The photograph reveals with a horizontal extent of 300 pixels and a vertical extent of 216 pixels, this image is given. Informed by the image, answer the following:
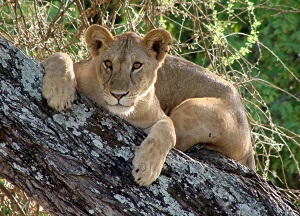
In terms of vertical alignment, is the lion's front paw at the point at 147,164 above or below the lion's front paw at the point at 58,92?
below

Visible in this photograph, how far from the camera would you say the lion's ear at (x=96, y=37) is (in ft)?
11.9

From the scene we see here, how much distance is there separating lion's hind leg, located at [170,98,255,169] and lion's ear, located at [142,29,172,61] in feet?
1.53

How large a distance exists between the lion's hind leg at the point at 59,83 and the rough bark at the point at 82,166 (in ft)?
0.13

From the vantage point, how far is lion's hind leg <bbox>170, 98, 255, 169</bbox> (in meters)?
3.95

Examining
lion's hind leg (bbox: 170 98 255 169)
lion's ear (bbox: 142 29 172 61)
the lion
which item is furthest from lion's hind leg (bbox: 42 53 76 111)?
lion's hind leg (bbox: 170 98 255 169)

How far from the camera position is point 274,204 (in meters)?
3.14

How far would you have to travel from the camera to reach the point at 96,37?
3.68m

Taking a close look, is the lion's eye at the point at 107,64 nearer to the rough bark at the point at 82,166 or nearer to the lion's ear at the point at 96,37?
the lion's ear at the point at 96,37

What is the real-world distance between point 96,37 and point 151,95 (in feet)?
1.78

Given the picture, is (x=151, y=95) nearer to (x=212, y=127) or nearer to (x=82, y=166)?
(x=212, y=127)

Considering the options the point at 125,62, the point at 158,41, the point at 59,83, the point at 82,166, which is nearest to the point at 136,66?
the point at 125,62

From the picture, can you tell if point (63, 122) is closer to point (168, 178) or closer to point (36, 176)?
point (36, 176)

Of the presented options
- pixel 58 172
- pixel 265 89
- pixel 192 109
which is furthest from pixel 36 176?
pixel 265 89

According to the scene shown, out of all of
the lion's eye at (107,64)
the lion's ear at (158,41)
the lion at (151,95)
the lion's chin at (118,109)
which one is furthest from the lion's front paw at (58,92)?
the lion's ear at (158,41)
